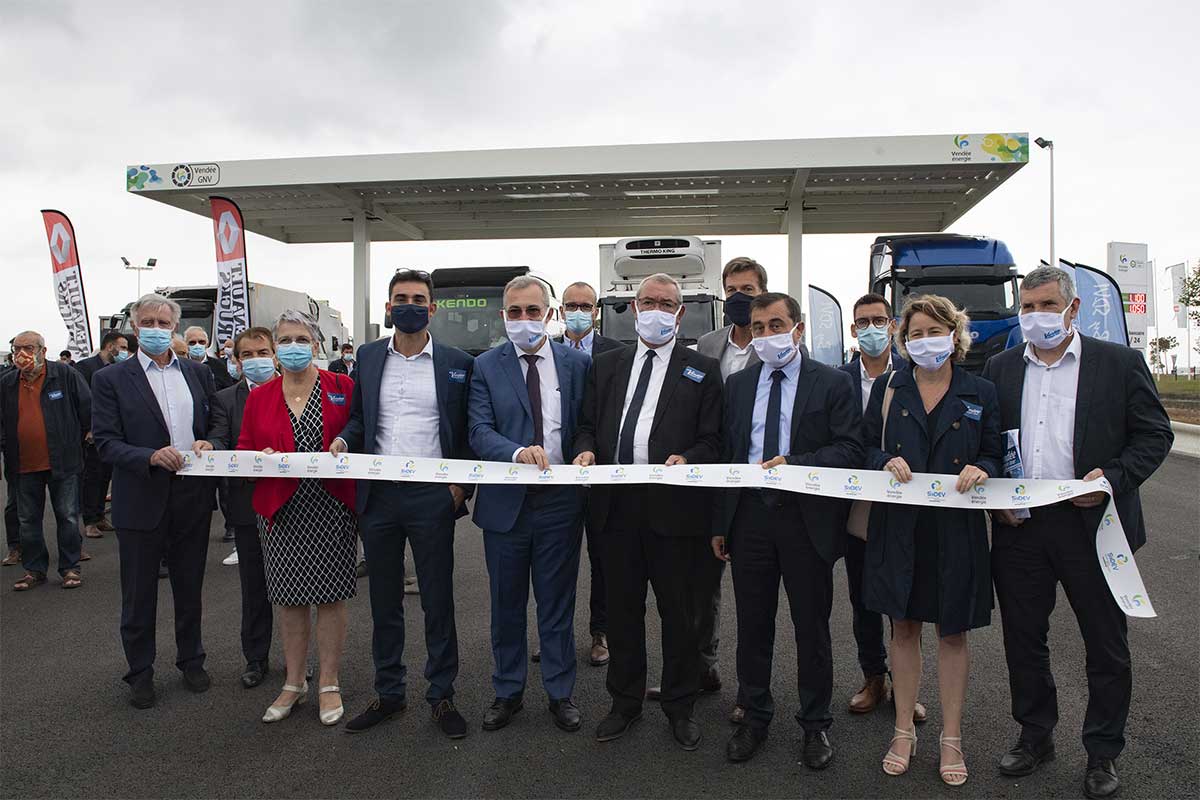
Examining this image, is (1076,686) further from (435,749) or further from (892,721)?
(435,749)

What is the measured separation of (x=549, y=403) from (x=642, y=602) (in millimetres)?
1150

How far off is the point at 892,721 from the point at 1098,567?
1.31 meters

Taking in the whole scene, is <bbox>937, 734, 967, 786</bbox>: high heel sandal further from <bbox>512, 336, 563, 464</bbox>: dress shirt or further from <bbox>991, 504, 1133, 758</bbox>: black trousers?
<bbox>512, 336, 563, 464</bbox>: dress shirt

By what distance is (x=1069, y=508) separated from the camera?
3354 mm

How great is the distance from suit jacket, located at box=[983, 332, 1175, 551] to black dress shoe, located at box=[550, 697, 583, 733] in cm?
258

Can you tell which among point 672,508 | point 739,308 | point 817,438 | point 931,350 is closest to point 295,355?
point 672,508

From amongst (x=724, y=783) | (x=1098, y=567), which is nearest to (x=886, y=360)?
(x=1098, y=567)

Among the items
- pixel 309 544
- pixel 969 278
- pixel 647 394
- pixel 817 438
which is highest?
pixel 969 278

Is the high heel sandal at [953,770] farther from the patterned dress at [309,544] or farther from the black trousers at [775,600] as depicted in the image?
the patterned dress at [309,544]

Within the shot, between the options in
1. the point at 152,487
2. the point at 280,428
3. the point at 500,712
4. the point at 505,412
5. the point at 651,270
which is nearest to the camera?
the point at 500,712

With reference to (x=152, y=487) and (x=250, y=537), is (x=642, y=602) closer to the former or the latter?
(x=250, y=537)

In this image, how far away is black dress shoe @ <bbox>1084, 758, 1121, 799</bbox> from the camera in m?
3.19

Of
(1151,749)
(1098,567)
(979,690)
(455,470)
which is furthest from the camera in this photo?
(979,690)

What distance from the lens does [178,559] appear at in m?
4.54
